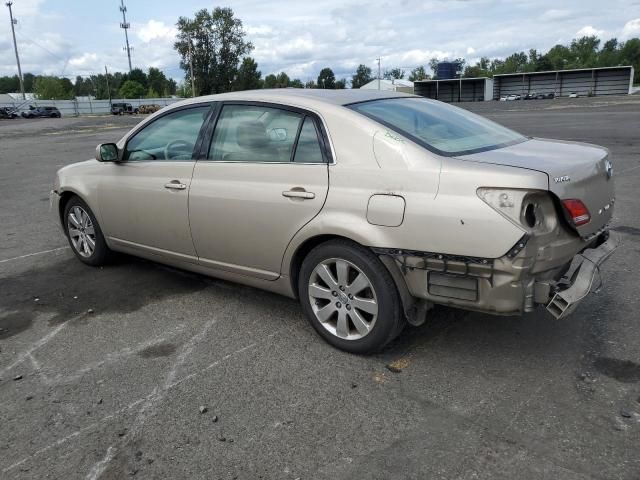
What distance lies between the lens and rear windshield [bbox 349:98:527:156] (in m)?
3.48

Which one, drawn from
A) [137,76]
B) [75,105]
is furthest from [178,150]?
[137,76]

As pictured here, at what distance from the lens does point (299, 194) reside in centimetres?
364

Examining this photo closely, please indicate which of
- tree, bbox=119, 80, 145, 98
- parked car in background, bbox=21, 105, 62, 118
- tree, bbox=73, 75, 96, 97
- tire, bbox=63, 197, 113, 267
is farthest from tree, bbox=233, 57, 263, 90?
tire, bbox=63, 197, 113, 267

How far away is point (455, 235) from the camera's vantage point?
119 inches

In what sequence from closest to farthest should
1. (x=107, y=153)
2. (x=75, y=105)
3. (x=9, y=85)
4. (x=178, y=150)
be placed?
1. (x=178, y=150)
2. (x=107, y=153)
3. (x=75, y=105)
4. (x=9, y=85)

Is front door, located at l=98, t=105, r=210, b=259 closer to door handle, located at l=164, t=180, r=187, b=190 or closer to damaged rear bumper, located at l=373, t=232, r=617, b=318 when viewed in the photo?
door handle, located at l=164, t=180, r=187, b=190

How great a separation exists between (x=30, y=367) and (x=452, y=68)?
106258 millimetres

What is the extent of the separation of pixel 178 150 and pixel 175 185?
338 millimetres

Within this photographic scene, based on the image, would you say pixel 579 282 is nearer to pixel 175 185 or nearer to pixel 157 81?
pixel 175 185

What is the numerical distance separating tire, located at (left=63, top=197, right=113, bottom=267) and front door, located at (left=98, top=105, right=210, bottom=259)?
0.27 metres

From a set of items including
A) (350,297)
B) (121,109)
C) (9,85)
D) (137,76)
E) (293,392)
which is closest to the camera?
(293,392)

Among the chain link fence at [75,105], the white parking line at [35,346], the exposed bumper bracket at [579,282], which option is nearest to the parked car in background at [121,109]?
the chain link fence at [75,105]

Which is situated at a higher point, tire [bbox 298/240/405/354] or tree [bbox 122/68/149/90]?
tree [bbox 122/68/149/90]

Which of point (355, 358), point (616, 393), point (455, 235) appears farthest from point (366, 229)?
point (616, 393)
